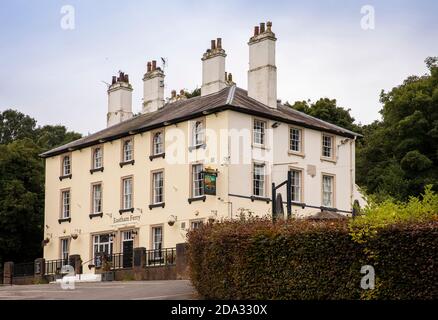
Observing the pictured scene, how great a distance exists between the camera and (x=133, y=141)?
1950 inches

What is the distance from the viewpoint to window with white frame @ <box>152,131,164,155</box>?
4731 cm

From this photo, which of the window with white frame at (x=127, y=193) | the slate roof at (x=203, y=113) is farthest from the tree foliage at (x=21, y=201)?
→ the window with white frame at (x=127, y=193)

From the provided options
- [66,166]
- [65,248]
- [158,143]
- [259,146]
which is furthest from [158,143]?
[65,248]

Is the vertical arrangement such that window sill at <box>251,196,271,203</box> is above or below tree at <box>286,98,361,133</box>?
below

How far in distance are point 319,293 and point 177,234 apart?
83.4ft

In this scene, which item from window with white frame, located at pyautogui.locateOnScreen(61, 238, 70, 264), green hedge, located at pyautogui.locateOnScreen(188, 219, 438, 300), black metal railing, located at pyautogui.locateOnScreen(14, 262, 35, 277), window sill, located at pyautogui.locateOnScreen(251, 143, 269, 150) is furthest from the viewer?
window with white frame, located at pyautogui.locateOnScreen(61, 238, 70, 264)

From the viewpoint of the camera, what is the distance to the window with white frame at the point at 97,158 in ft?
170

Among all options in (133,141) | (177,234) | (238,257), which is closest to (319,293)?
(238,257)

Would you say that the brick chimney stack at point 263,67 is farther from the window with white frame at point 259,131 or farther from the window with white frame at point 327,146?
the window with white frame at point 327,146

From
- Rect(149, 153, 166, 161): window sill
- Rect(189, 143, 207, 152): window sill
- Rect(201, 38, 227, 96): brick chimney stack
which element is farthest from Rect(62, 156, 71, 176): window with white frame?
Rect(189, 143, 207, 152): window sill

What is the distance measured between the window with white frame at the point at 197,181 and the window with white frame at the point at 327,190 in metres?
7.61

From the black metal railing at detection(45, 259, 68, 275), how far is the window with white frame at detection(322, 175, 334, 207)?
15803 mm

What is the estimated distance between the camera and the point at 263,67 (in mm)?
46250

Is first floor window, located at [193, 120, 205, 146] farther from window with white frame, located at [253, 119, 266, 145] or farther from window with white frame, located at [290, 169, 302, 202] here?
window with white frame, located at [290, 169, 302, 202]
